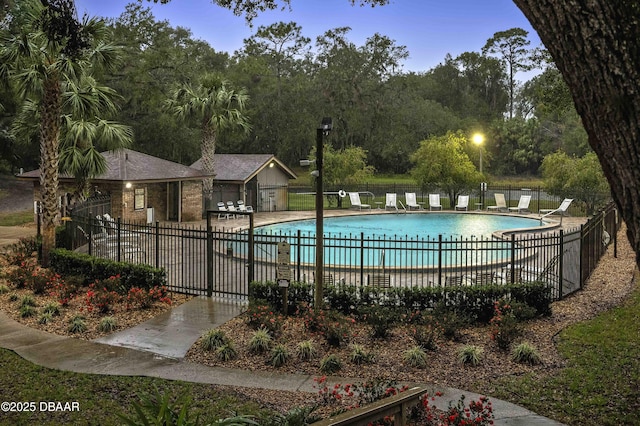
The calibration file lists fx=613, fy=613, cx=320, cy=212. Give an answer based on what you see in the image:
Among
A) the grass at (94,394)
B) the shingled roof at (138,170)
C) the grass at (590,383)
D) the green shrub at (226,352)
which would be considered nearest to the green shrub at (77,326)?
the grass at (94,394)

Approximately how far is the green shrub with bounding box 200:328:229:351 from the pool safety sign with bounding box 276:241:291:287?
189cm

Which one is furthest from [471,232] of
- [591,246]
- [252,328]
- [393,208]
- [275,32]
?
[275,32]

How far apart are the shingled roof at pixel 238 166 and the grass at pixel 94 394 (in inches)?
938

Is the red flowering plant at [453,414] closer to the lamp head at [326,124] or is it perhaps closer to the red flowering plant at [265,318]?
the red flowering plant at [265,318]

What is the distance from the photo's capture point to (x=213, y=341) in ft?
31.8

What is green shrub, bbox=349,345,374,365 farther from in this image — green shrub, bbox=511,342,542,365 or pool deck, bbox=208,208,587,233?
pool deck, bbox=208,208,587,233

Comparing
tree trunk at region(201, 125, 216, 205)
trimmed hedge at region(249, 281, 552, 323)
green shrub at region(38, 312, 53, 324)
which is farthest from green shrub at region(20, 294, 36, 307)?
tree trunk at region(201, 125, 216, 205)

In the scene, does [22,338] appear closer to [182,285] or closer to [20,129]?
[182,285]

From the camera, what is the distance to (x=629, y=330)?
33.1ft

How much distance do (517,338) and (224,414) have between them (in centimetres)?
528

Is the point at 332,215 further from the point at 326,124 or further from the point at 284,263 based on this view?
the point at 326,124

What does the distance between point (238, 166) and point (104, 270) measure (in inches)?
795

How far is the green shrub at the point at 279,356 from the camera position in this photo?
8.96 meters

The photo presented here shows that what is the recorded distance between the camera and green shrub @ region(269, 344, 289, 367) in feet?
29.4
